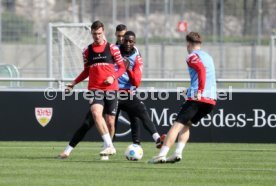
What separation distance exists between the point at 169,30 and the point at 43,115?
571 inches

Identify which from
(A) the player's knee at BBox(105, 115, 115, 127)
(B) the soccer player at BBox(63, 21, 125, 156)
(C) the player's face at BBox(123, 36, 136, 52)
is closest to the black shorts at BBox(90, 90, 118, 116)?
(B) the soccer player at BBox(63, 21, 125, 156)

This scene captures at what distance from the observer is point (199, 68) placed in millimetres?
14008

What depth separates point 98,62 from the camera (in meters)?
14.9

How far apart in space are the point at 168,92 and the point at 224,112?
1273 millimetres

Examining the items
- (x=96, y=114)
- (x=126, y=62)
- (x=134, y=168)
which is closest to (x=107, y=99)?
(x=96, y=114)

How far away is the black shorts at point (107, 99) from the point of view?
14875mm

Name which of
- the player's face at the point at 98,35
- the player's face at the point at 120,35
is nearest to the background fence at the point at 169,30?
A: the player's face at the point at 120,35

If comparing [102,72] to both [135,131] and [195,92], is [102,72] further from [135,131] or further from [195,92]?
[195,92]

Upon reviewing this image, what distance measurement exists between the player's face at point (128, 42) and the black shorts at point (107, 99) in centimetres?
119

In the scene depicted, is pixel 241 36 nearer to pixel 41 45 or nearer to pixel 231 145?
pixel 41 45

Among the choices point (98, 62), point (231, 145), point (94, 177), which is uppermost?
point (98, 62)

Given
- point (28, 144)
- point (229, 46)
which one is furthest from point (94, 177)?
point (229, 46)

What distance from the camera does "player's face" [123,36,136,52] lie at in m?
15.9

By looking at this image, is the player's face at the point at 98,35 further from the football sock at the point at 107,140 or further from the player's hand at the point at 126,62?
the football sock at the point at 107,140
